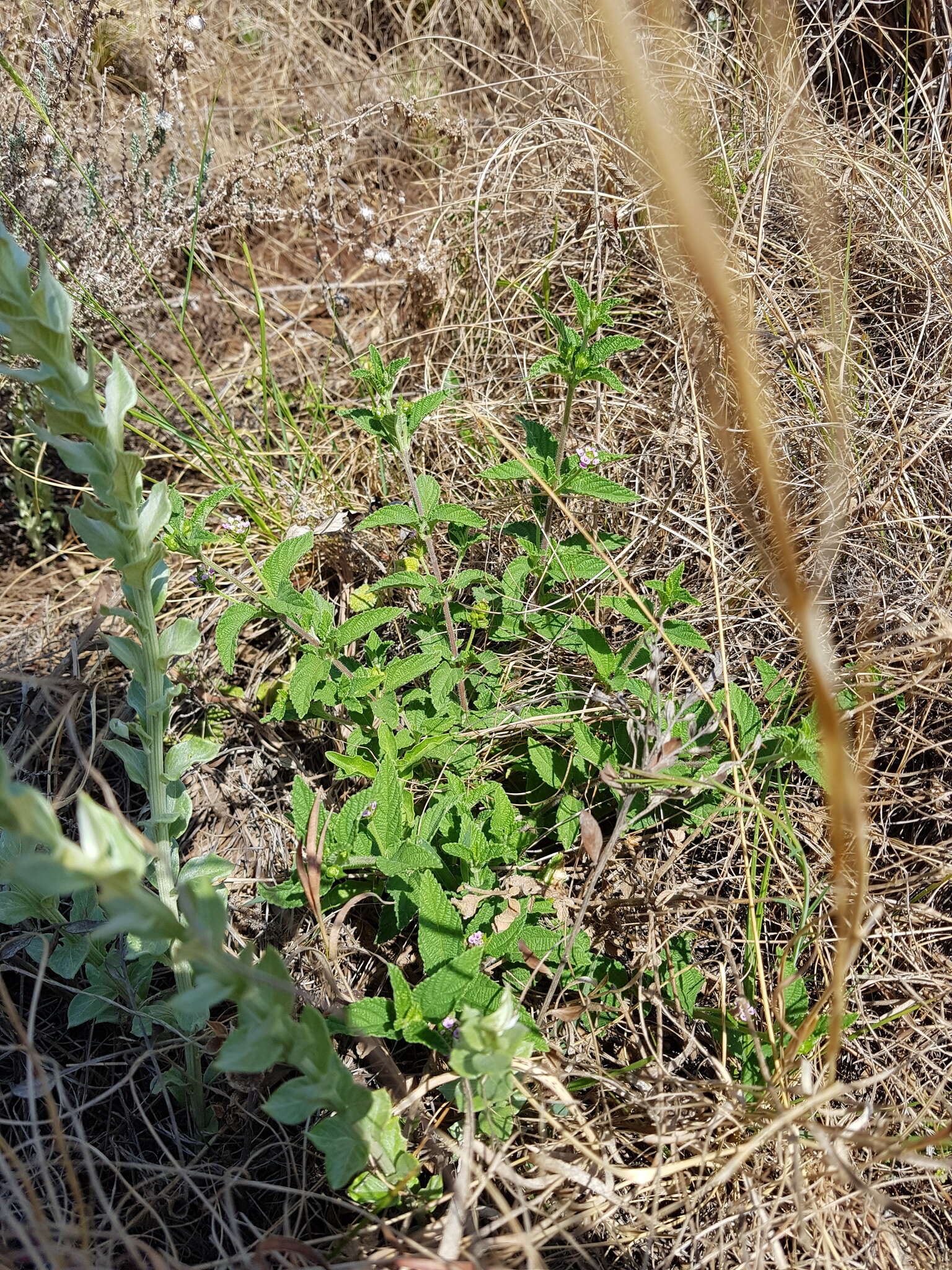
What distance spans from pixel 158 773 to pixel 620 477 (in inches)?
62.7

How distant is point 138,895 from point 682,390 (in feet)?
6.98

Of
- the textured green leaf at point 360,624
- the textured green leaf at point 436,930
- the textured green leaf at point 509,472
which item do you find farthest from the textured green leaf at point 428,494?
the textured green leaf at point 436,930

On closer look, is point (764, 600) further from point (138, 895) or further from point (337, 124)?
point (337, 124)

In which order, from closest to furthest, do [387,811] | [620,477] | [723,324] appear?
1. [723,324]
2. [387,811]
3. [620,477]

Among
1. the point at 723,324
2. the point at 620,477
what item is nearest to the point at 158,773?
the point at 723,324

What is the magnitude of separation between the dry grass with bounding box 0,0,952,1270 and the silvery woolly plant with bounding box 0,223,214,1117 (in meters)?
0.36

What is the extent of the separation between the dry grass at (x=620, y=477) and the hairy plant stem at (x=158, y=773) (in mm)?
266

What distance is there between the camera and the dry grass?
1.60 m

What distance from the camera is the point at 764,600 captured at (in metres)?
2.37

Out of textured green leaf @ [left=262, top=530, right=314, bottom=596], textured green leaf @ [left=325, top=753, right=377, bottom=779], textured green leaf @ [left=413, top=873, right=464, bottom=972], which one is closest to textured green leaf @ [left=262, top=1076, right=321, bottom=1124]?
textured green leaf @ [left=413, top=873, right=464, bottom=972]

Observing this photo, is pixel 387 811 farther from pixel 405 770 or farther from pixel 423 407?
pixel 423 407

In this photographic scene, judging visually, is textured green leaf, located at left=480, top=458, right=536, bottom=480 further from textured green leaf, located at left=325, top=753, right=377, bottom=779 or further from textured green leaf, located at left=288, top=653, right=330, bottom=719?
textured green leaf, located at left=325, top=753, right=377, bottom=779

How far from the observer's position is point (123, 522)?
1342 millimetres

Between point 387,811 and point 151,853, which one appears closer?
point 151,853
